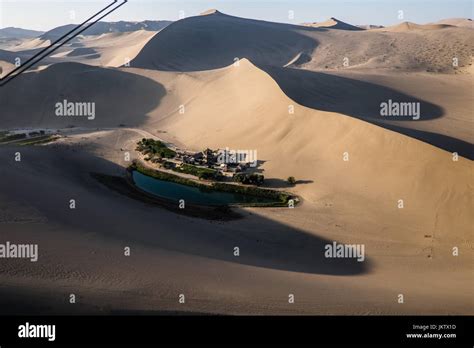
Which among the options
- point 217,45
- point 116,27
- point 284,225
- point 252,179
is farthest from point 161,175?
point 116,27

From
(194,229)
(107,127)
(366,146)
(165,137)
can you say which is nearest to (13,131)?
(107,127)

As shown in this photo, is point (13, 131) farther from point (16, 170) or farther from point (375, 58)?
point (375, 58)

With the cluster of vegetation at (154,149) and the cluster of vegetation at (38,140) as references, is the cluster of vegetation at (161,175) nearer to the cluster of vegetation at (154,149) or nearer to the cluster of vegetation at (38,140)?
the cluster of vegetation at (154,149)

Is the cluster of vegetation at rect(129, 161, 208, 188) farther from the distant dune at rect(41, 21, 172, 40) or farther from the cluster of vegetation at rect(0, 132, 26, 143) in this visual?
the distant dune at rect(41, 21, 172, 40)

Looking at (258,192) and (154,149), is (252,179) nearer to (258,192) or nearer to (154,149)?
(258,192)

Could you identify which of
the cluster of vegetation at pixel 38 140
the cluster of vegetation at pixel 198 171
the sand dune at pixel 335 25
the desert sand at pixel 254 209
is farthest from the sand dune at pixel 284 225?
the sand dune at pixel 335 25

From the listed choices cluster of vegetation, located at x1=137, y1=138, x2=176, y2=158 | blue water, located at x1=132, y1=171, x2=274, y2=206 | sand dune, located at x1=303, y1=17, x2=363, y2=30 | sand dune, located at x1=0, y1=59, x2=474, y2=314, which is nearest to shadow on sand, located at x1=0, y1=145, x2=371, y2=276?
sand dune, located at x1=0, y1=59, x2=474, y2=314

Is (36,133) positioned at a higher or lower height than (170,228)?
higher
